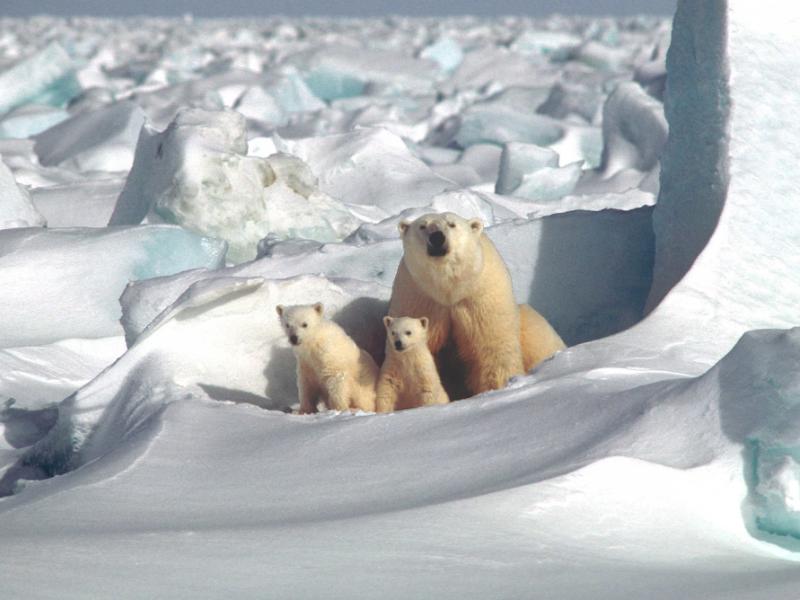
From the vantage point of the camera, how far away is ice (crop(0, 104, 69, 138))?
32.8ft

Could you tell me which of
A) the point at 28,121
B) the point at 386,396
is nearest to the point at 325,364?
the point at 386,396

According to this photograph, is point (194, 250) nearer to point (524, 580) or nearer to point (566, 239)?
point (566, 239)

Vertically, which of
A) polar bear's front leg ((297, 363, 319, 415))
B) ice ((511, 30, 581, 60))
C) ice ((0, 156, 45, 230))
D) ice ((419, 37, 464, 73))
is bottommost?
ice ((511, 30, 581, 60))

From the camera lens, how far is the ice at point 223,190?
4.96 meters

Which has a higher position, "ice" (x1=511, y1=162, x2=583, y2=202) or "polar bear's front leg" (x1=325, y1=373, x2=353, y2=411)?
"polar bear's front leg" (x1=325, y1=373, x2=353, y2=411)

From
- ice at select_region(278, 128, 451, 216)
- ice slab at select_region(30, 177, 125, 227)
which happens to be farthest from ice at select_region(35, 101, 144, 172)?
ice at select_region(278, 128, 451, 216)

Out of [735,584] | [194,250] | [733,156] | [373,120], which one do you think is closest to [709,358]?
[733,156]

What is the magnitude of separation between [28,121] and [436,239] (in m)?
7.71

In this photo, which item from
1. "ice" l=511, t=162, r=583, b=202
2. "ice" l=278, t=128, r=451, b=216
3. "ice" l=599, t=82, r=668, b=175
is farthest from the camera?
"ice" l=599, t=82, r=668, b=175

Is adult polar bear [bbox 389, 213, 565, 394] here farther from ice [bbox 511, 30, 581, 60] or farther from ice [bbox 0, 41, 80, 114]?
ice [bbox 511, 30, 581, 60]

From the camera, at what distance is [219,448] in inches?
111

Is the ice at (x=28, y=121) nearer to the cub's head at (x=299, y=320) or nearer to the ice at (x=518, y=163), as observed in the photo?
the ice at (x=518, y=163)

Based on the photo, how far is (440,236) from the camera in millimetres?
3248

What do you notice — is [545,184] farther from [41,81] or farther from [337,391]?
[41,81]
